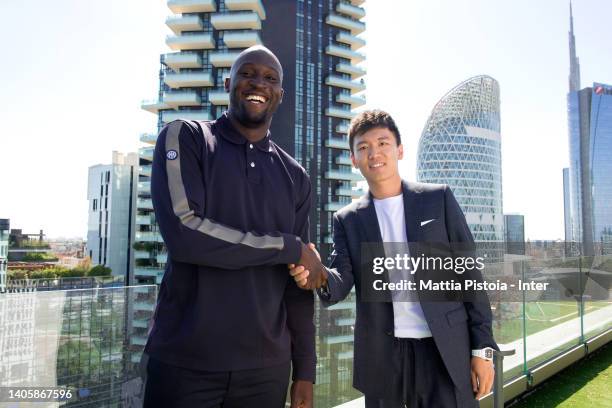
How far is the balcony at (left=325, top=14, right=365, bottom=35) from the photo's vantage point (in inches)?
1826

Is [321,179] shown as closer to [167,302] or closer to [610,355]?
[610,355]

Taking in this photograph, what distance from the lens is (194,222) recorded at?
1.36 metres

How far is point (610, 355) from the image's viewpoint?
4812mm

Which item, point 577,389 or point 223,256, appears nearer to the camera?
point 223,256

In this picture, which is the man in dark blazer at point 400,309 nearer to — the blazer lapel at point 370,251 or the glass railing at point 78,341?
the blazer lapel at point 370,251

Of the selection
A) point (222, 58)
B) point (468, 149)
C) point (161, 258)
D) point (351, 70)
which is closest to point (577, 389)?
point (161, 258)

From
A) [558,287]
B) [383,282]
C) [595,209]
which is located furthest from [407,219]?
[595,209]

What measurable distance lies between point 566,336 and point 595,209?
4375 inches

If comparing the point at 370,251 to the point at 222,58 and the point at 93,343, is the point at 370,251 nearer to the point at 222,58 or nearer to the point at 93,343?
the point at 93,343

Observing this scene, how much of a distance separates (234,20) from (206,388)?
146 ft

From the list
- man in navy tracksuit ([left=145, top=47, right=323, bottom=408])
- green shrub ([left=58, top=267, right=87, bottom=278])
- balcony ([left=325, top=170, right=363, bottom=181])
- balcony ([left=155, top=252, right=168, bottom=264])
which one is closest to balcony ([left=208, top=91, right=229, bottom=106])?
balcony ([left=325, top=170, right=363, bottom=181])

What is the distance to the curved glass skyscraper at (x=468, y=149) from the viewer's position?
192 feet

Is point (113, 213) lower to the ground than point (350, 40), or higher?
lower

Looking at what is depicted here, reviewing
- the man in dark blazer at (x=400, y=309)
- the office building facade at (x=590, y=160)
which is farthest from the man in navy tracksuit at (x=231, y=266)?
the office building facade at (x=590, y=160)
